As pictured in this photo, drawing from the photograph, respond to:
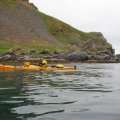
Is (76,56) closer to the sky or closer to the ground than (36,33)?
closer to the ground

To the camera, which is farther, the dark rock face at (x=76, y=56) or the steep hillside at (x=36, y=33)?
the steep hillside at (x=36, y=33)

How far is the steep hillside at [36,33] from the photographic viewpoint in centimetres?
11675

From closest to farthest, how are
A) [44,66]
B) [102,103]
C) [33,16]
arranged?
[102,103]
[44,66]
[33,16]

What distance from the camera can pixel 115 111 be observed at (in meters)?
14.0

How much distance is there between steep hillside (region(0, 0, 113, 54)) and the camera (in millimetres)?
116750

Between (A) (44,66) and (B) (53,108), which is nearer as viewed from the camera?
(B) (53,108)

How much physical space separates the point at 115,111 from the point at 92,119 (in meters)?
1.83

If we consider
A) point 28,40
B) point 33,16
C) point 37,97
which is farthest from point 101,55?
point 37,97

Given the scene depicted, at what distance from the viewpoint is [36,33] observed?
12850 cm

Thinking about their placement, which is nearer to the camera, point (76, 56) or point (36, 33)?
point (76, 56)

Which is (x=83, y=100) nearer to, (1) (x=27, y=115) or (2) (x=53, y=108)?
(2) (x=53, y=108)

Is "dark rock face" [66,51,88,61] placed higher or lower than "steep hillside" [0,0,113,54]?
lower

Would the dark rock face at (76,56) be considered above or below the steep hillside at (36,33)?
below

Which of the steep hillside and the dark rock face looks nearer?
the dark rock face
